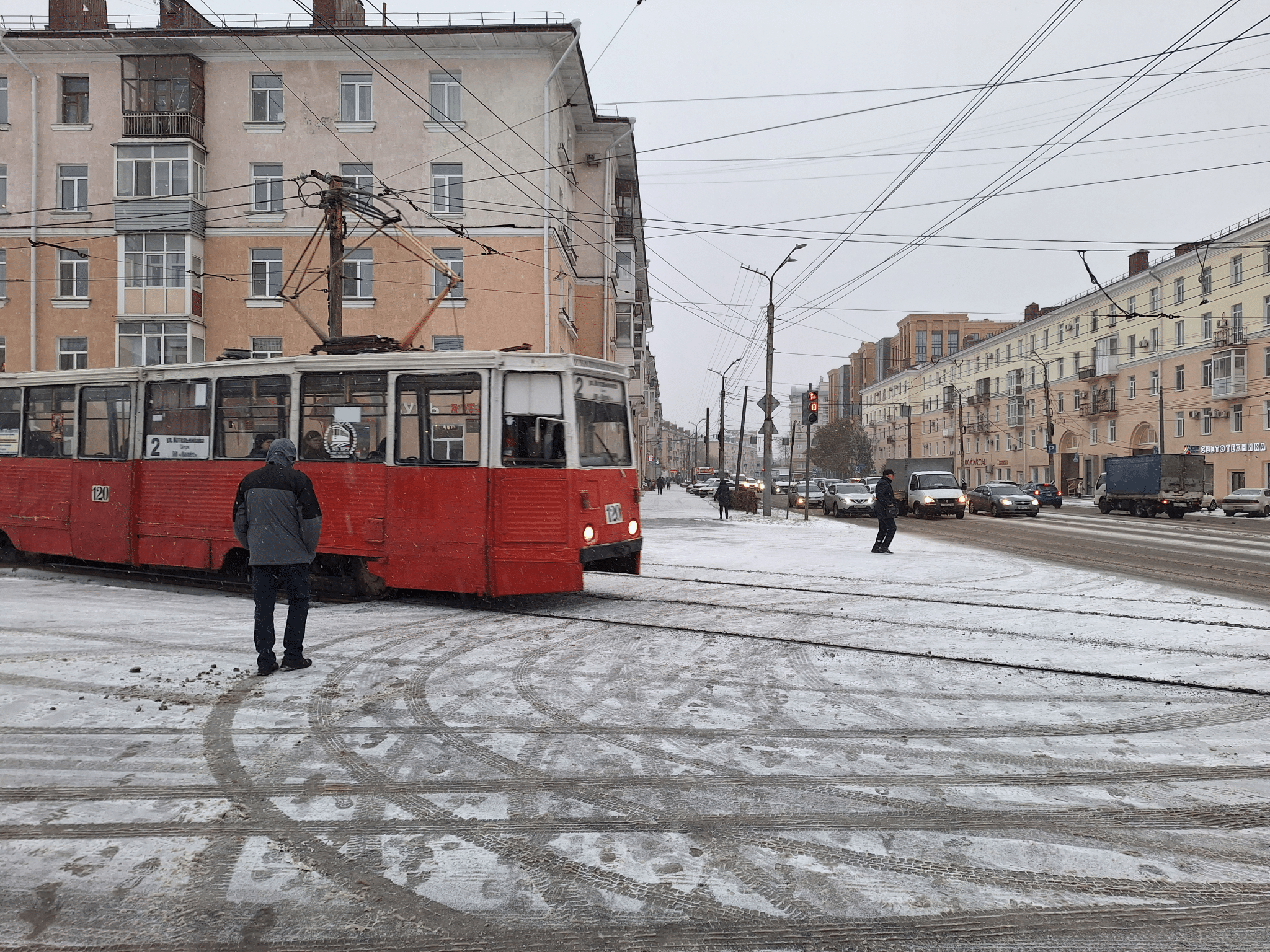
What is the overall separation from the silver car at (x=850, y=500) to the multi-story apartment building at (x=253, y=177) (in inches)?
593

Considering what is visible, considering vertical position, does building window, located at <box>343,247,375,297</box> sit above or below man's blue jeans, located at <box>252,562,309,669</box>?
above

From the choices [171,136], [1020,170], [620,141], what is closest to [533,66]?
[620,141]

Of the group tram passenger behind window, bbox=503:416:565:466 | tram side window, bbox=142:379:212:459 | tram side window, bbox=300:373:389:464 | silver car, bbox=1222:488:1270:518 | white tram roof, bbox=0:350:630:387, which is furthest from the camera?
silver car, bbox=1222:488:1270:518

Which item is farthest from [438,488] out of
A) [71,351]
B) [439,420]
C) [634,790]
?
[71,351]

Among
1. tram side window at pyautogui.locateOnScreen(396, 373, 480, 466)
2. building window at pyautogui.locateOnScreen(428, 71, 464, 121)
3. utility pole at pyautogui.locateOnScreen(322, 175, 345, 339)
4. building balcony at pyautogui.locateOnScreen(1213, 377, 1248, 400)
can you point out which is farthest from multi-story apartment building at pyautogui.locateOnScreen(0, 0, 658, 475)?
building balcony at pyautogui.locateOnScreen(1213, 377, 1248, 400)

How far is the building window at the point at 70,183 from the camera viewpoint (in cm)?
3083

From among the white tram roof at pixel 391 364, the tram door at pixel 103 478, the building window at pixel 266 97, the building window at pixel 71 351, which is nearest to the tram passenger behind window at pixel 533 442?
the white tram roof at pixel 391 364

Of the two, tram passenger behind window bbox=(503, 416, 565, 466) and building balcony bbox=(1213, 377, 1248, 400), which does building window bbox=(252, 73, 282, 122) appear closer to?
tram passenger behind window bbox=(503, 416, 565, 466)

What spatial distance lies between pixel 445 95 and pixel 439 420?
24231 millimetres

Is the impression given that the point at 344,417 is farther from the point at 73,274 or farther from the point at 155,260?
the point at 73,274

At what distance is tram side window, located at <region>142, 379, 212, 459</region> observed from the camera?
11266 millimetres

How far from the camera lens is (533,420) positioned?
963 cm

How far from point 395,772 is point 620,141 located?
120ft

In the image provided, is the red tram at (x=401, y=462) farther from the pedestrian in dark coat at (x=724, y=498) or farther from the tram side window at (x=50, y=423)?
the pedestrian in dark coat at (x=724, y=498)
